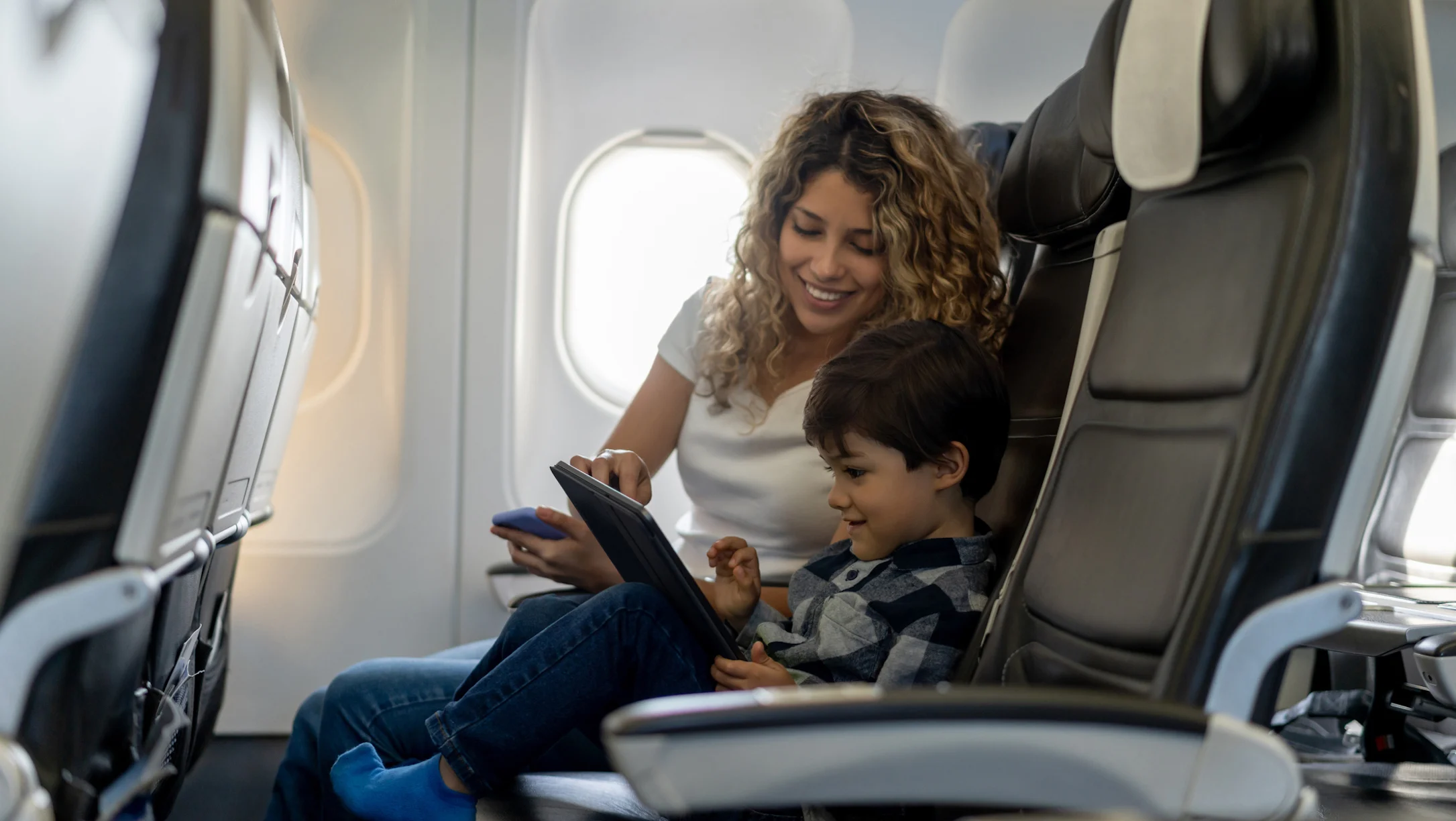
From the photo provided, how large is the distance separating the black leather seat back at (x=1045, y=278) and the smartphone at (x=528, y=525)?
0.65 metres

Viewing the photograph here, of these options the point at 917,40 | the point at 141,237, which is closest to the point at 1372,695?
the point at 917,40

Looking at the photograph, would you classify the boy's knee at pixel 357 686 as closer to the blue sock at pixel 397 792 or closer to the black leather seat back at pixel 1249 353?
the blue sock at pixel 397 792

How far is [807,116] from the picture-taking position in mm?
1879

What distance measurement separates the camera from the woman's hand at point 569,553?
1.71 meters

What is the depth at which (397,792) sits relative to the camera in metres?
1.31

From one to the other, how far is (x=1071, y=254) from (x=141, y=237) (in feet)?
3.76

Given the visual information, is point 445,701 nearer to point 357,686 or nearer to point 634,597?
point 357,686

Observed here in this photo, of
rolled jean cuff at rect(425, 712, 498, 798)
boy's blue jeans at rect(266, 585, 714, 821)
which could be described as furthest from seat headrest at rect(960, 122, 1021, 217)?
rolled jean cuff at rect(425, 712, 498, 798)

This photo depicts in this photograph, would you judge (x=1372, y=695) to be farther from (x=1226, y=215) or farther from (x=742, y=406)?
(x=1226, y=215)

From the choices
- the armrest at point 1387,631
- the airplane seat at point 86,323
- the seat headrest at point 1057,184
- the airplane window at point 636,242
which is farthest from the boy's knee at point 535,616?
the airplane window at point 636,242

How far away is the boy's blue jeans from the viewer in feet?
4.17

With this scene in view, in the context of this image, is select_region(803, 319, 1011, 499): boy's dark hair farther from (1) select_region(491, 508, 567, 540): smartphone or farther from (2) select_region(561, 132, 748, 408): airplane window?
(2) select_region(561, 132, 748, 408): airplane window

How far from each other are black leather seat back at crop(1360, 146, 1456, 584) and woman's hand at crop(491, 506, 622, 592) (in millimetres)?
2072

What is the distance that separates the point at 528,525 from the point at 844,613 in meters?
0.61
